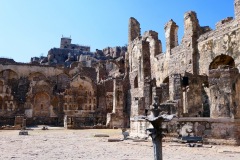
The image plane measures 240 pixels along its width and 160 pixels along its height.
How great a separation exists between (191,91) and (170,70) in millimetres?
8361

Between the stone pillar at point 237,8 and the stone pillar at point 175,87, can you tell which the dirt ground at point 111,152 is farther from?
the stone pillar at point 237,8

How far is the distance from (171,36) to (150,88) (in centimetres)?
723

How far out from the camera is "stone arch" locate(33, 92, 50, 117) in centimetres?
3412

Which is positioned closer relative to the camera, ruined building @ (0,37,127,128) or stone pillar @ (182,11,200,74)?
stone pillar @ (182,11,200,74)

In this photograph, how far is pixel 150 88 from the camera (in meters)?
21.0

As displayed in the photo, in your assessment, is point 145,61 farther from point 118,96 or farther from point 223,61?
point 223,61

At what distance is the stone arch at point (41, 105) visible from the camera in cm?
3412

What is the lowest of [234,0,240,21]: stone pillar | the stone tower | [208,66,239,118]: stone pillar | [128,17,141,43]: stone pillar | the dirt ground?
the dirt ground

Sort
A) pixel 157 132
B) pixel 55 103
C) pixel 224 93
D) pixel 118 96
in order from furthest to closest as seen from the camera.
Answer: pixel 55 103
pixel 118 96
pixel 224 93
pixel 157 132

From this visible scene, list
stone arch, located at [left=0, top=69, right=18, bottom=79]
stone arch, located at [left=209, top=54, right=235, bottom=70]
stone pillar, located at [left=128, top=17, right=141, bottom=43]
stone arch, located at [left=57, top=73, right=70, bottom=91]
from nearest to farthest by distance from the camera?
stone arch, located at [left=209, top=54, right=235, bottom=70], stone pillar, located at [left=128, top=17, right=141, bottom=43], stone arch, located at [left=0, top=69, right=18, bottom=79], stone arch, located at [left=57, top=73, right=70, bottom=91]

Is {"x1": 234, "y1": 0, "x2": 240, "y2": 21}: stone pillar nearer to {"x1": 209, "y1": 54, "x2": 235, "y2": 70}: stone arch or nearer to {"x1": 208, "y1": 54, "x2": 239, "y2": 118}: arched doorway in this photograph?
{"x1": 209, "y1": 54, "x2": 235, "y2": 70}: stone arch

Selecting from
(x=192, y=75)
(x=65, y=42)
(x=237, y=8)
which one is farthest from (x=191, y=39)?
(x=65, y=42)

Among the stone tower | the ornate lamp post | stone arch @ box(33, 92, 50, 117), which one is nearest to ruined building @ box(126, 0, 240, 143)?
the ornate lamp post

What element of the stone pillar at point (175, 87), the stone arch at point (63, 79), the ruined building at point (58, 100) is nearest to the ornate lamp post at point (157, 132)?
the stone pillar at point (175, 87)
